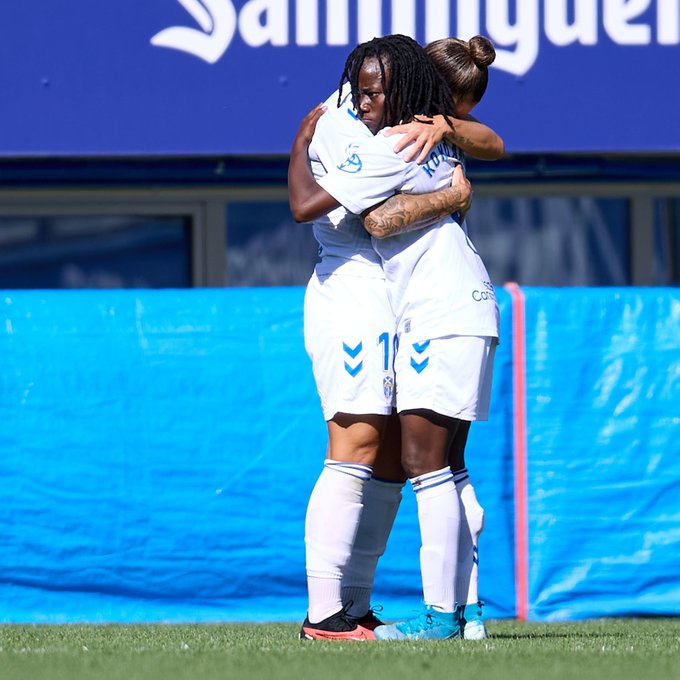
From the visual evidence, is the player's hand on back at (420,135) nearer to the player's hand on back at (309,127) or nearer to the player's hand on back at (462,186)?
the player's hand on back at (462,186)

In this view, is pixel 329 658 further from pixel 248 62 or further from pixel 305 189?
pixel 248 62

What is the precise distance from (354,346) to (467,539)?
624 mm

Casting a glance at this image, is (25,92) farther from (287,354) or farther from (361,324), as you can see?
(361,324)

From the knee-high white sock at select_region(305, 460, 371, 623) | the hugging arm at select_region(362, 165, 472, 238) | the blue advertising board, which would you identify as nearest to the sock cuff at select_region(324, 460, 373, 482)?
the knee-high white sock at select_region(305, 460, 371, 623)

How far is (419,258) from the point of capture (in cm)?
408

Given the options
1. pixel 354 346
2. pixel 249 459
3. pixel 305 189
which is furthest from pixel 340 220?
pixel 249 459

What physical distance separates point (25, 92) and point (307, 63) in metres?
1.35

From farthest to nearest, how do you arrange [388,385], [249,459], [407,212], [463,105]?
[249,459]
[463,105]
[388,385]
[407,212]

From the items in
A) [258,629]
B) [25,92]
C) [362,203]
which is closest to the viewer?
[362,203]

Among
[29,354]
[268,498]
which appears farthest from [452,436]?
[29,354]

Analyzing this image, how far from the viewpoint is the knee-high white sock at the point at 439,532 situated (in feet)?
13.2

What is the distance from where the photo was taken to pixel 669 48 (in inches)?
285

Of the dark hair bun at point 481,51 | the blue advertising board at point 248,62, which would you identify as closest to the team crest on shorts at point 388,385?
the dark hair bun at point 481,51

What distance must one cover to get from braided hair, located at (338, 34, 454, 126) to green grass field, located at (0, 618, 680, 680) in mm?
1448
